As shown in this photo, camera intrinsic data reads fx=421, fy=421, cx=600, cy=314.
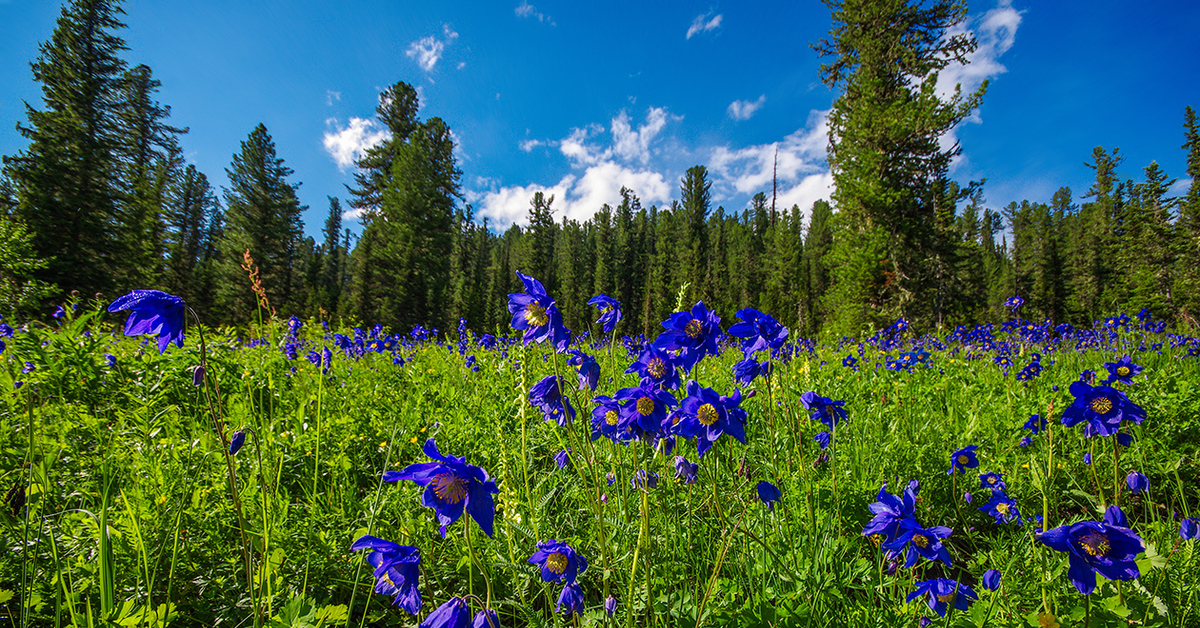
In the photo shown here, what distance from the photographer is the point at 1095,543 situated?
3.68ft

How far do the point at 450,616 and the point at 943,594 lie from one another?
1.32 metres

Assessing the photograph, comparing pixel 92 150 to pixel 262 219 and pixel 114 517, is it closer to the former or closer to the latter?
pixel 262 219

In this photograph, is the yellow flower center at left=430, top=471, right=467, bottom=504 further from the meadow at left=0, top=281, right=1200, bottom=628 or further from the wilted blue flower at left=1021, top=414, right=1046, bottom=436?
the wilted blue flower at left=1021, top=414, right=1046, bottom=436

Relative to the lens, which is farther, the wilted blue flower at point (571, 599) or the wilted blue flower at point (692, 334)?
the wilted blue flower at point (692, 334)

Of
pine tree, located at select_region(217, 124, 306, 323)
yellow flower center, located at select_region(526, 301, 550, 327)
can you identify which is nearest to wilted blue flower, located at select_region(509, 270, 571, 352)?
yellow flower center, located at select_region(526, 301, 550, 327)

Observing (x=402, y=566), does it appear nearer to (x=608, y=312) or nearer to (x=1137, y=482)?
(x=608, y=312)

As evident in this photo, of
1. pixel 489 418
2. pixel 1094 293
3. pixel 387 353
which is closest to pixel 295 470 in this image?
pixel 489 418

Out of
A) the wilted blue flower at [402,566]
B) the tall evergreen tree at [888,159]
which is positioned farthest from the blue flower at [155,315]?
the tall evergreen tree at [888,159]

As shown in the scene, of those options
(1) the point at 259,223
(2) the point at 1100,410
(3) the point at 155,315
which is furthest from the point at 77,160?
(2) the point at 1100,410

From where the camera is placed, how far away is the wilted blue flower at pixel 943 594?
1157mm

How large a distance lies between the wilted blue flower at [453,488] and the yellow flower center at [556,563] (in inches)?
13.7

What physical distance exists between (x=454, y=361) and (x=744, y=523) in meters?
4.11

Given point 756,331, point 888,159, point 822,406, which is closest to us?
point 756,331

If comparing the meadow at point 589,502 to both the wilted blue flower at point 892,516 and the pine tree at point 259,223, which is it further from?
the pine tree at point 259,223
